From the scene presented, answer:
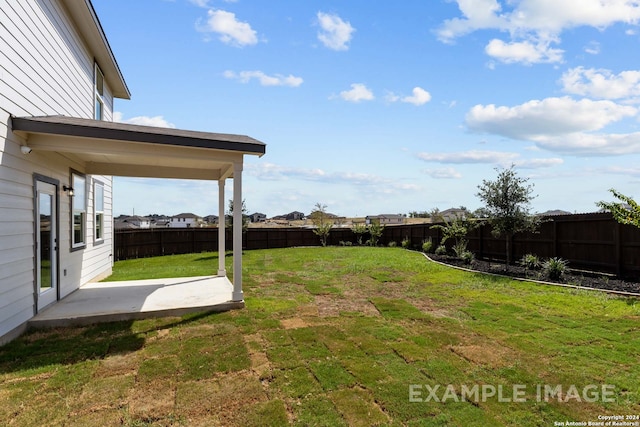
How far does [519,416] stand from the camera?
8.63ft

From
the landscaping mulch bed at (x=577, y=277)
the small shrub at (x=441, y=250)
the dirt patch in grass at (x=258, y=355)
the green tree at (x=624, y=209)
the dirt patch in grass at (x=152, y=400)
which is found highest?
the green tree at (x=624, y=209)

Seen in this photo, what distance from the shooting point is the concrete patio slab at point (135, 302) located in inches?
201

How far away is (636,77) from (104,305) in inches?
486

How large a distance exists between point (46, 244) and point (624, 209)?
11250 millimetres

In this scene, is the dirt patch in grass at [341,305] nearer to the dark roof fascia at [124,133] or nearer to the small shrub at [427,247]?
the dark roof fascia at [124,133]

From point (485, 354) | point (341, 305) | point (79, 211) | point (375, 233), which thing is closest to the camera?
point (485, 354)

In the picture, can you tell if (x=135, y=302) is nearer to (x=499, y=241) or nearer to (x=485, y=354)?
(x=485, y=354)

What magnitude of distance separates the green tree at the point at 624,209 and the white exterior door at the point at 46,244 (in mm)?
10893

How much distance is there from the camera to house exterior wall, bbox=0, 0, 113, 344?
4.29 m

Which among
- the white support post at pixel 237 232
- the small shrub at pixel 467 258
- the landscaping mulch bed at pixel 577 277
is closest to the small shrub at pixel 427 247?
the small shrub at pixel 467 258

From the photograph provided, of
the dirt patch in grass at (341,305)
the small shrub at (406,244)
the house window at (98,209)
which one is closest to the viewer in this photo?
the dirt patch in grass at (341,305)

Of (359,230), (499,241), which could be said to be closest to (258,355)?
(499,241)

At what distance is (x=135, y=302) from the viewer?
19.6 ft

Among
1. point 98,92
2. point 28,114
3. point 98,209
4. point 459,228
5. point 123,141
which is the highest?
point 98,92
